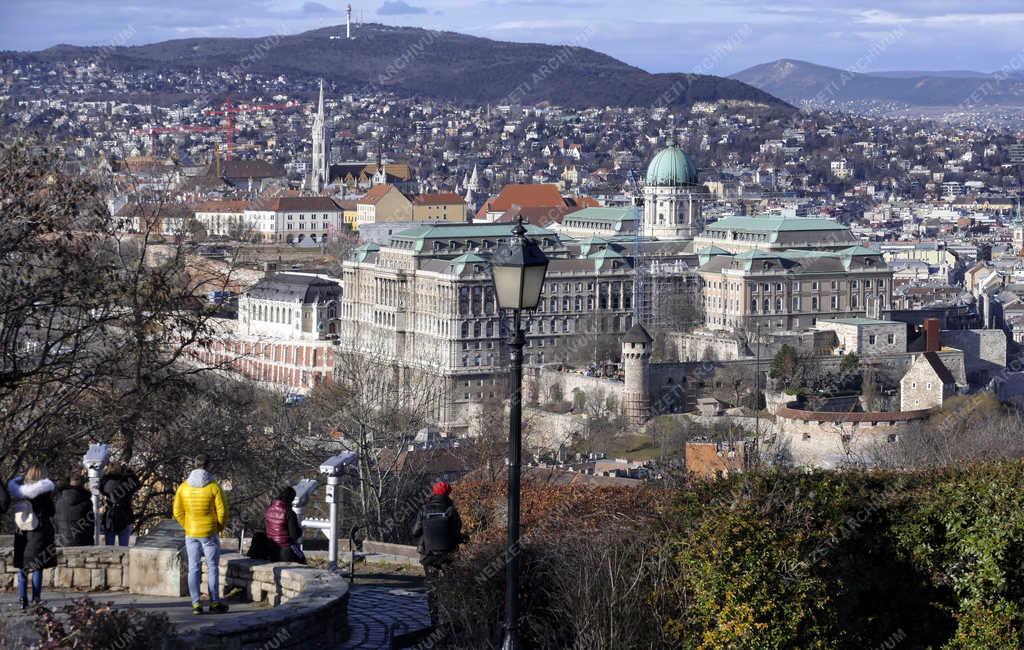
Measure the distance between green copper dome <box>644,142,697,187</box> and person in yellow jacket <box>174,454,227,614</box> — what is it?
85673mm

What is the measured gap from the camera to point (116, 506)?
17.2 metres

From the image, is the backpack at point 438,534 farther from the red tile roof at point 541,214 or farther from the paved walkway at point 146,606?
the red tile roof at point 541,214

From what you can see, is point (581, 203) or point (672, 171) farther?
point (581, 203)

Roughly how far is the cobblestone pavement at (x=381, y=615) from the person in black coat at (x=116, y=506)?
1.96m

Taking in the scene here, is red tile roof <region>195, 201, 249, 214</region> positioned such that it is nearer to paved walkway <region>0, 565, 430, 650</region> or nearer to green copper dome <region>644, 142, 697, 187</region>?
green copper dome <region>644, 142, 697, 187</region>

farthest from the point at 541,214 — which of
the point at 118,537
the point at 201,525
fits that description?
the point at 201,525

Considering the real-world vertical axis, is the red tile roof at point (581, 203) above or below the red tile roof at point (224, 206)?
above

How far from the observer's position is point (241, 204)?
13438 cm

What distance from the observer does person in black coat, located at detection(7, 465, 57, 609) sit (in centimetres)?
1441

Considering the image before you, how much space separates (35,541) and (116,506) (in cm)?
259

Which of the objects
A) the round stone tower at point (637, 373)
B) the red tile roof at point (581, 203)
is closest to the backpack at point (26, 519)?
the round stone tower at point (637, 373)

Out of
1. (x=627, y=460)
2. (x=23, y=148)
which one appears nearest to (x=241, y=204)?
(x=627, y=460)

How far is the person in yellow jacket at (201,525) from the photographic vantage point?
1450cm

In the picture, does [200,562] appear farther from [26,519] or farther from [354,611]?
[354,611]
